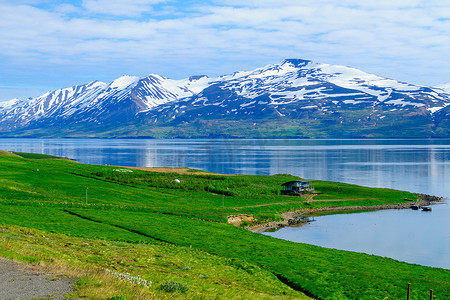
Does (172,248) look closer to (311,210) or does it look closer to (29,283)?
(29,283)

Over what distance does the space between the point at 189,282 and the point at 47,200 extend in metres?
54.3

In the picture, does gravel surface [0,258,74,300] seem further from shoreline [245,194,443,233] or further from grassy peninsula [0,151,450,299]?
shoreline [245,194,443,233]

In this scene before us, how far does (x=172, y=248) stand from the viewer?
143ft

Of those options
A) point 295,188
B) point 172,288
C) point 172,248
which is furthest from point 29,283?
point 295,188

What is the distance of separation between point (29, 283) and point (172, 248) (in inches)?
956

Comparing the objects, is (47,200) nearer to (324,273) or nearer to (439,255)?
(324,273)

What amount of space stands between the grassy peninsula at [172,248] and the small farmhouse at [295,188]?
642 centimetres

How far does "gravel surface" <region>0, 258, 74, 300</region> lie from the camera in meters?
18.2

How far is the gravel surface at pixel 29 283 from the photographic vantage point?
59.9 ft

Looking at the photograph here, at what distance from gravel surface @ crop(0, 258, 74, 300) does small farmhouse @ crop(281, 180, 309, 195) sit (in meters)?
93.4

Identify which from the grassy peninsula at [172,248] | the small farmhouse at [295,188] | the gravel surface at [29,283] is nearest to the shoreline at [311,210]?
the grassy peninsula at [172,248]

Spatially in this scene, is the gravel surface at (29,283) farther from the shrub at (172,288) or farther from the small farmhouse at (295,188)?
the small farmhouse at (295,188)

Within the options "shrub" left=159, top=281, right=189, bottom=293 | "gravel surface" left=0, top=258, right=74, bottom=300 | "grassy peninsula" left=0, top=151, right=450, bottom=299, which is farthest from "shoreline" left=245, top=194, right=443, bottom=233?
"gravel surface" left=0, top=258, right=74, bottom=300

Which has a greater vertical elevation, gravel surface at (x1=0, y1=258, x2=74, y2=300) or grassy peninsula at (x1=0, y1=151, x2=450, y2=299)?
gravel surface at (x1=0, y1=258, x2=74, y2=300)
